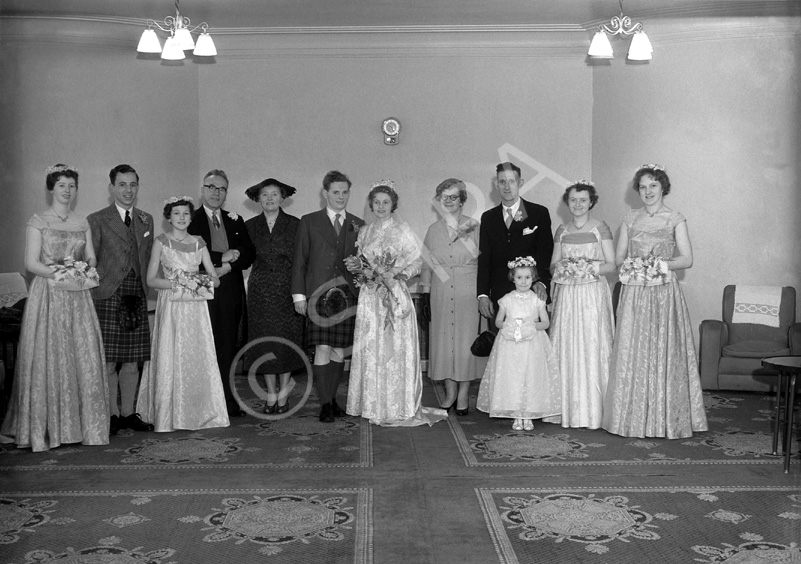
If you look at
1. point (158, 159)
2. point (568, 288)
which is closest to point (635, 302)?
point (568, 288)

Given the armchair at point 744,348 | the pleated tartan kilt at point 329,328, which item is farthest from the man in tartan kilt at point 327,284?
the armchair at point 744,348

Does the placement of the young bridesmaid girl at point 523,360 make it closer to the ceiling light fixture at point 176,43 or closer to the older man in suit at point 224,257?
the older man in suit at point 224,257

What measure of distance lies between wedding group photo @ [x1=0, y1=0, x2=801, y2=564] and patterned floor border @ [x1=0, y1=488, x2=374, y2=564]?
3 centimetres

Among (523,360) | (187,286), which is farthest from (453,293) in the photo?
(187,286)

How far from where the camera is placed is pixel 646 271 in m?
5.96

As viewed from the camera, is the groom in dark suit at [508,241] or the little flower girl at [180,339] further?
the groom in dark suit at [508,241]

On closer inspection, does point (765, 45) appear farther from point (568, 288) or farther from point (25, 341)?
point (25, 341)

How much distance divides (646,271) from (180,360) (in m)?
3.27

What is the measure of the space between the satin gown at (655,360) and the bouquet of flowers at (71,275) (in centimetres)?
360

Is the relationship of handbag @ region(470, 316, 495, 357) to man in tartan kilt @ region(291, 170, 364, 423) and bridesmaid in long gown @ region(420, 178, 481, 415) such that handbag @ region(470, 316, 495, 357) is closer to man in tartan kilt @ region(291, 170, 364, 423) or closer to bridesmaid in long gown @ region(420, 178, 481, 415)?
bridesmaid in long gown @ region(420, 178, 481, 415)

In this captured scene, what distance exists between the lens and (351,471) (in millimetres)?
5172

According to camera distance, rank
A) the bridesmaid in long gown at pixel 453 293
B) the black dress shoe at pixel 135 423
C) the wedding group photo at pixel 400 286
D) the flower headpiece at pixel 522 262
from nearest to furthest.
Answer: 1. the wedding group photo at pixel 400 286
2. the black dress shoe at pixel 135 423
3. the flower headpiece at pixel 522 262
4. the bridesmaid in long gown at pixel 453 293

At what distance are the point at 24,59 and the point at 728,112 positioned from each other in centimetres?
659

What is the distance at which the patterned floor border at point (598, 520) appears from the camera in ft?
12.8
